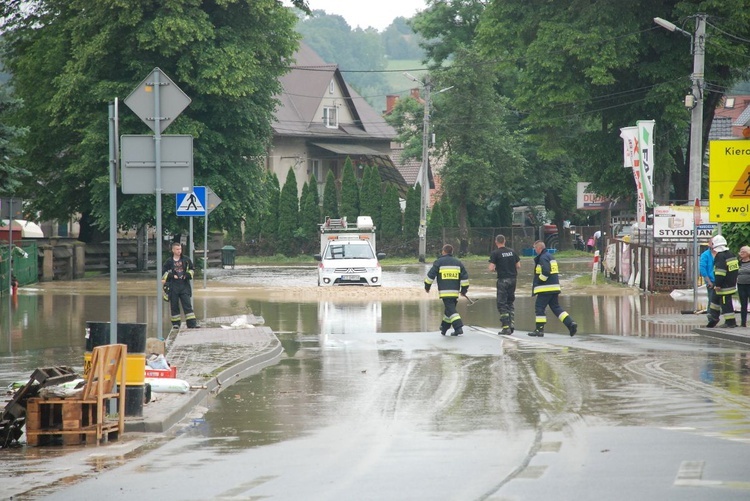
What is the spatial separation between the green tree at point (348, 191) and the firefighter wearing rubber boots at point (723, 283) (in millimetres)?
46371

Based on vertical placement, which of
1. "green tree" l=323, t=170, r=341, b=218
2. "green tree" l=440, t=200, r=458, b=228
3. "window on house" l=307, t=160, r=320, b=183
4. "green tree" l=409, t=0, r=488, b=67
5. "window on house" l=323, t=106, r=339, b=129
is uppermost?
"green tree" l=409, t=0, r=488, b=67

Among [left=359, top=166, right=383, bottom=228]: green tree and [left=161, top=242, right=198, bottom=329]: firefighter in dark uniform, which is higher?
[left=359, top=166, right=383, bottom=228]: green tree

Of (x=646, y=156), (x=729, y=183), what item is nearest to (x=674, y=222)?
(x=646, y=156)

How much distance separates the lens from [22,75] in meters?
43.1

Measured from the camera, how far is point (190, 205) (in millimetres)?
24766

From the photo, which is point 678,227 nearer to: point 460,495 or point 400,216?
point 460,495

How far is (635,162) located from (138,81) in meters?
16.9

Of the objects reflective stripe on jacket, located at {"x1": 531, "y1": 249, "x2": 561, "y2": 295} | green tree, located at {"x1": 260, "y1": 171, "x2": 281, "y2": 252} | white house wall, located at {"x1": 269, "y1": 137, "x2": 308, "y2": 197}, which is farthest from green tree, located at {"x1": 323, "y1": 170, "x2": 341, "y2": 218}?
reflective stripe on jacket, located at {"x1": 531, "y1": 249, "x2": 561, "y2": 295}

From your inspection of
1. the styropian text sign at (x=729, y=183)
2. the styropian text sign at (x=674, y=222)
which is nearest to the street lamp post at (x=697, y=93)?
the styropian text sign at (x=674, y=222)

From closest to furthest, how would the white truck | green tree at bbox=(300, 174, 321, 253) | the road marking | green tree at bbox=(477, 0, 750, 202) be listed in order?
the road marking, the white truck, green tree at bbox=(477, 0, 750, 202), green tree at bbox=(300, 174, 321, 253)

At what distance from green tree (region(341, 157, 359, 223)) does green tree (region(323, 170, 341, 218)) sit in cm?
64

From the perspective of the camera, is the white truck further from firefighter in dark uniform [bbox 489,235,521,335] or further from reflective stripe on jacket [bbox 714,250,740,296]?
reflective stripe on jacket [bbox 714,250,740,296]

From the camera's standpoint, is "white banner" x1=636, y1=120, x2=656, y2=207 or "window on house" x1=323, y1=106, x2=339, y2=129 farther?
"window on house" x1=323, y1=106, x2=339, y2=129

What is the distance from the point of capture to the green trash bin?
5222cm
